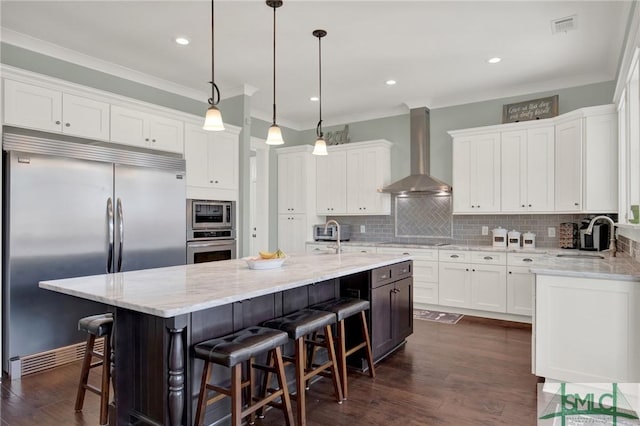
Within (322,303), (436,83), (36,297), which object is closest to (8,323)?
(36,297)

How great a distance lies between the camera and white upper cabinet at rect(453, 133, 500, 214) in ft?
16.2

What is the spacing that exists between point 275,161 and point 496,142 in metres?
3.35

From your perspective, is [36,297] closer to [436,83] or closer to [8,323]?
[8,323]

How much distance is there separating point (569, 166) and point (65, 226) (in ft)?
16.5

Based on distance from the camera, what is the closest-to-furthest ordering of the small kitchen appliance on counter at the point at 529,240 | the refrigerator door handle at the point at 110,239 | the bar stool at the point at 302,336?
the bar stool at the point at 302,336 < the refrigerator door handle at the point at 110,239 < the small kitchen appliance on counter at the point at 529,240

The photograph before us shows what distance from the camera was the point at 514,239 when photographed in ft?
16.1

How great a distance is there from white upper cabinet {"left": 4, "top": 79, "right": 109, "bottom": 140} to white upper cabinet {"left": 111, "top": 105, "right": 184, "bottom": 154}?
0.34 ft

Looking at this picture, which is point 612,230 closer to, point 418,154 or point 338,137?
point 418,154

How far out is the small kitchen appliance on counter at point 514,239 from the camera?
4.88m

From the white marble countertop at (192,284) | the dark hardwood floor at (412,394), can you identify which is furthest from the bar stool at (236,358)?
the dark hardwood floor at (412,394)

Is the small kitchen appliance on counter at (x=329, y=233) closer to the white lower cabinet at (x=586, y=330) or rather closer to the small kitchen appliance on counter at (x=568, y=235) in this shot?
the small kitchen appliance on counter at (x=568, y=235)

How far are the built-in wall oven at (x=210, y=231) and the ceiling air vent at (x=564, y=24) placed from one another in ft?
12.3

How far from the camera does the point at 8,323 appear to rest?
2988 mm

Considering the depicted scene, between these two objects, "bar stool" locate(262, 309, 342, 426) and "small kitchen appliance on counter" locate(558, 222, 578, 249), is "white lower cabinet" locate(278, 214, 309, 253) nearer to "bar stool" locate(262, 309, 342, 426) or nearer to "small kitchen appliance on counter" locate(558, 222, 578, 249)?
"small kitchen appliance on counter" locate(558, 222, 578, 249)
